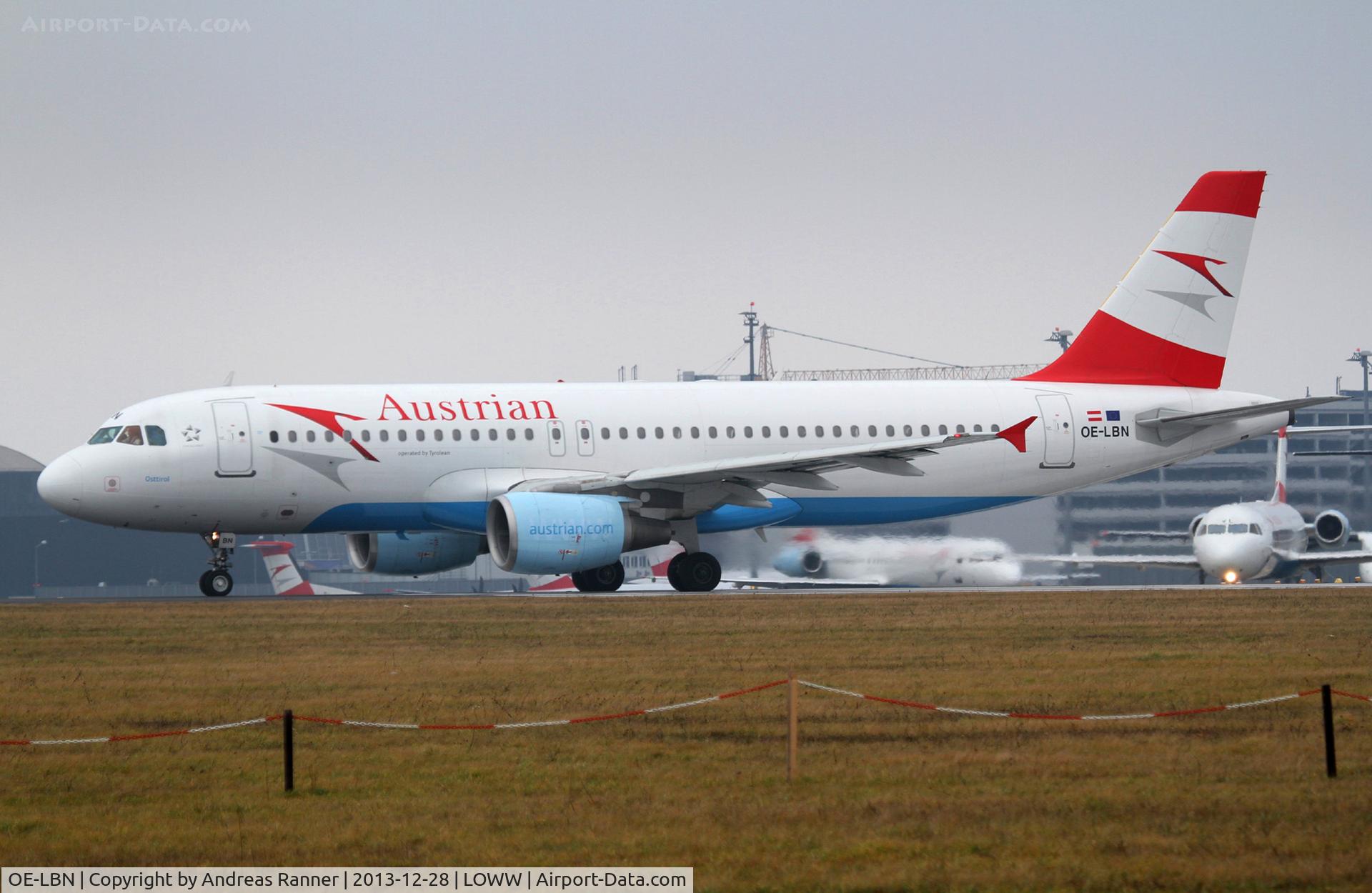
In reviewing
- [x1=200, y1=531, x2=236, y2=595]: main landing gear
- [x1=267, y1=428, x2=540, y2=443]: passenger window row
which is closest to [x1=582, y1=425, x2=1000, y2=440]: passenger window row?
[x1=267, y1=428, x2=540, y2=443]: passenger window row

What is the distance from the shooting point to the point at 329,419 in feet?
105

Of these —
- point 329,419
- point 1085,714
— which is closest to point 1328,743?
point 1085,714

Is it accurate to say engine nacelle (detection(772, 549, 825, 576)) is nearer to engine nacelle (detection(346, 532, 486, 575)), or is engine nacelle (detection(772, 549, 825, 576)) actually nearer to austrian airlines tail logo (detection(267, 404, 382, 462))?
engine nacelle (detection(346, 532, 486, 575))

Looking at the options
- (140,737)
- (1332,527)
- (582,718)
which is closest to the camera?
(140,737)

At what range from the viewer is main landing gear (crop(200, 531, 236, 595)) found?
32750 millimetres

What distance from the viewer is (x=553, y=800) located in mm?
11492

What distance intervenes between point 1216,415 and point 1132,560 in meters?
12.4

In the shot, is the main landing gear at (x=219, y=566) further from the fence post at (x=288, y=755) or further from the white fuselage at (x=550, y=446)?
the fence post at (x=288, y=755)

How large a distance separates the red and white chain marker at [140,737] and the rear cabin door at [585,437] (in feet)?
61.1

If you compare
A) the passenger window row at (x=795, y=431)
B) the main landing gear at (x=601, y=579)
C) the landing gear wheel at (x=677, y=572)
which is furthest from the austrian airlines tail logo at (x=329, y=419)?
the landing gear wheel at (x=677, y=572)

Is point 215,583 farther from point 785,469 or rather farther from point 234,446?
point 785,469

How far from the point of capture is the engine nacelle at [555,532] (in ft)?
97.8

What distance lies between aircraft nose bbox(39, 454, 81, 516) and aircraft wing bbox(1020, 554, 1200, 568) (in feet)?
72.3

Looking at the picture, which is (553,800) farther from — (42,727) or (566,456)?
(566,456)
